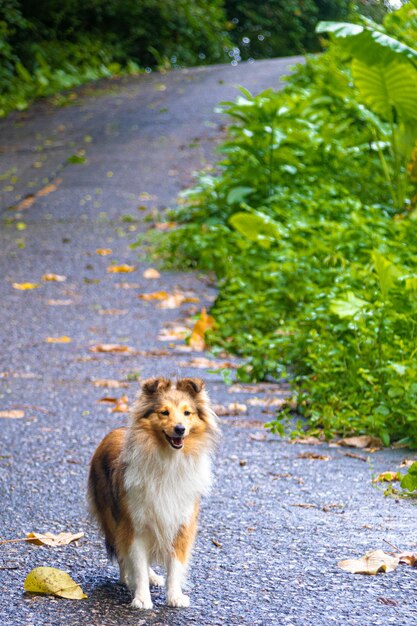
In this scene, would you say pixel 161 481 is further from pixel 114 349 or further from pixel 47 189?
pixel 47 189

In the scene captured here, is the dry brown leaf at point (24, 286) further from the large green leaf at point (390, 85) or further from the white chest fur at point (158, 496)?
the white chest fur at point (158, 496)

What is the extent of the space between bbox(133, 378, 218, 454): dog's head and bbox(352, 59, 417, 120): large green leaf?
22.4 ft

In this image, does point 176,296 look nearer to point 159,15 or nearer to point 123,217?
point 123,217

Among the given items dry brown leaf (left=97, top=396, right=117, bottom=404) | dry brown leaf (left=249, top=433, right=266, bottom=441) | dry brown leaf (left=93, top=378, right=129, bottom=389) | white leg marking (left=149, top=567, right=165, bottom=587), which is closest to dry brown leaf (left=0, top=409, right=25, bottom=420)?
dry brown leaf (left=97, top=396, right=117, bottom=404)

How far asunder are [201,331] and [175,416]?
454 cm

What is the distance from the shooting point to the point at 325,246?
26.3ft

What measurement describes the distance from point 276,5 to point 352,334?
2317 centimetres

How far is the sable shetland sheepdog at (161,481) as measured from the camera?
346cm

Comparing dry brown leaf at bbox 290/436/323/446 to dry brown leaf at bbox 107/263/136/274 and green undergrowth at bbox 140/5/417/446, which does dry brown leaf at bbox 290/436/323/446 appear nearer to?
green undergrowth at bbox 140/5/417/446

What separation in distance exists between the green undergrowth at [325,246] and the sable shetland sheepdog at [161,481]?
221 centimetres

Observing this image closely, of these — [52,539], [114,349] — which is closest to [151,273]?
[114,349]

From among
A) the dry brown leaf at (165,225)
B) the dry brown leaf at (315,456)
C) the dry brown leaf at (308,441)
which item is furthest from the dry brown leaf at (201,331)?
the dry brown leaf at (165,225)

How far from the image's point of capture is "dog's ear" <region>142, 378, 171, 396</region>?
352 centimetres

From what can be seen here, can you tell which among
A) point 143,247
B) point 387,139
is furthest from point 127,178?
point 387,139
